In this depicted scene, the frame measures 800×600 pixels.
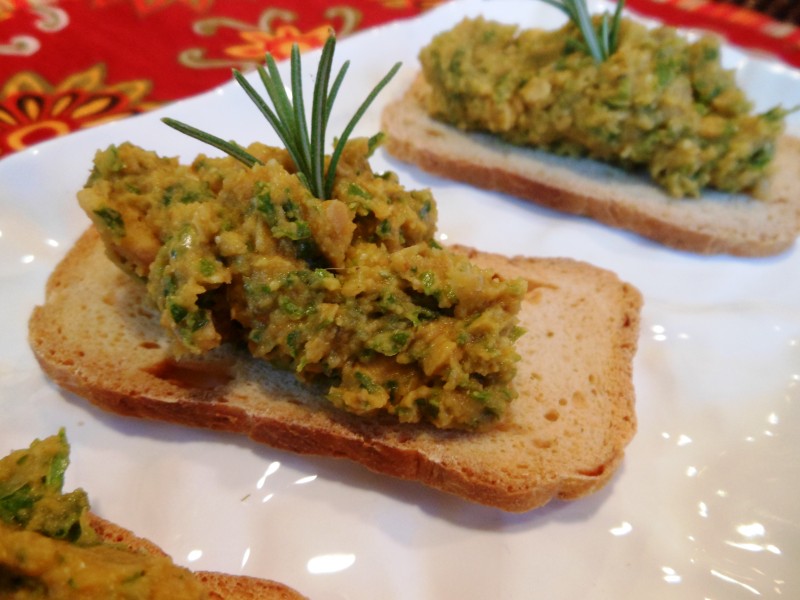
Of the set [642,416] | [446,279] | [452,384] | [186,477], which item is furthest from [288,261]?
[642,416]

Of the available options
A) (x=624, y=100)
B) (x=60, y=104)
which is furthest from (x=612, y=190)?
(x=60, y=104)

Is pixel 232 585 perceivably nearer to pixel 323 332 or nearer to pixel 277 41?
pixel 323 332

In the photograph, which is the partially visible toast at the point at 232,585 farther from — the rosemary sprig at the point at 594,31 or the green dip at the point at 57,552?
the rosemary sprig at the point at 594,31

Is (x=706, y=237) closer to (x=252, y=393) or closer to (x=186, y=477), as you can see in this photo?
(x=252, y=393)

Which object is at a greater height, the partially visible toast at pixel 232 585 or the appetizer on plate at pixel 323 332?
the appetizer on plate at pixel 323 332

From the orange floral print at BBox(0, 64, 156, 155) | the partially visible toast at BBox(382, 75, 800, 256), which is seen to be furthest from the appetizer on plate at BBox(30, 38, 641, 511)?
the orange floral print at BBox(0, 64, 156, 155)

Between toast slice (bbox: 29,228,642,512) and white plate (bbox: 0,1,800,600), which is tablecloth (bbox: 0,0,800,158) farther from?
toast slice (bbox: 29,228,642,512)

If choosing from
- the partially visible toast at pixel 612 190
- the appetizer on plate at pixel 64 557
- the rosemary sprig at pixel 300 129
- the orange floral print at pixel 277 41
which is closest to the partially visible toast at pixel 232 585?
the appetizer on plate at pixel 64 557
